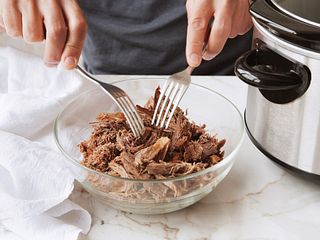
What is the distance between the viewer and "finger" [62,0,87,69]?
100cm

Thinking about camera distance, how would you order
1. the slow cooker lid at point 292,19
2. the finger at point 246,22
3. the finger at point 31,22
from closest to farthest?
the slow cooker lid at point 292,19
the finger at point 31,22
the finger at point 246,22

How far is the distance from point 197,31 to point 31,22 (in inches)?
10.3

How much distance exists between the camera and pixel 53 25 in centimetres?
100

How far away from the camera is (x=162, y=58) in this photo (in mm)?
1598

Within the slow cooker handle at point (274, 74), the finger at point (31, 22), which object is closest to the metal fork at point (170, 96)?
the slow cooker handle at point (274, 74)

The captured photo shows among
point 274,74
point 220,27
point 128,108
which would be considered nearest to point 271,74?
point 274,74

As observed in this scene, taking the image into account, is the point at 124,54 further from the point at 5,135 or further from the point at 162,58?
the point at 5,135

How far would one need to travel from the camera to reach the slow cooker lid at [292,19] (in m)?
0.92

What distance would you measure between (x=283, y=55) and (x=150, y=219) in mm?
315

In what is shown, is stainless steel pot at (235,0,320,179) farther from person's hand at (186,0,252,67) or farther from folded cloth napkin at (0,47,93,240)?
folded cloth napkin at (0,47,93,240)

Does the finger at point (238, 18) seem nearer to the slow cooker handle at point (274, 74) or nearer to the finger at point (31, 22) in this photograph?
the slow cooker handle at point (274, 74)

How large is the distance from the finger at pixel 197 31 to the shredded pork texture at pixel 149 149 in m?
0.11

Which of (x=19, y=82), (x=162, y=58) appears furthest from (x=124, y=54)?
(x=19, y=82)

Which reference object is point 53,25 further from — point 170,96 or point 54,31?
point 170,96
